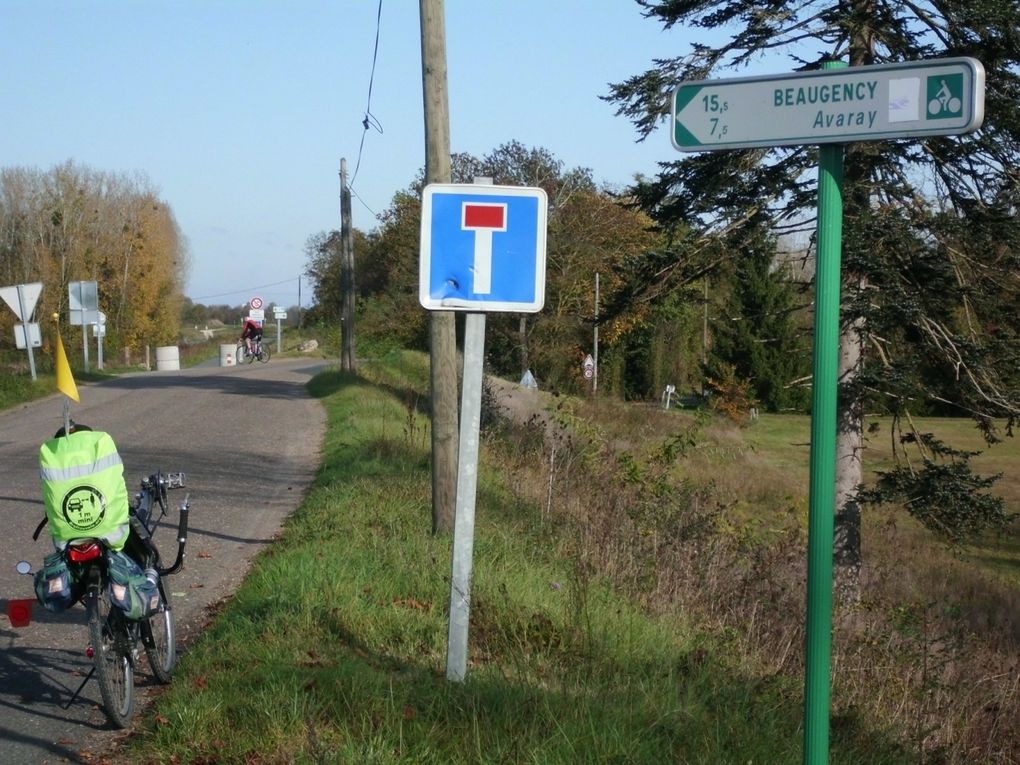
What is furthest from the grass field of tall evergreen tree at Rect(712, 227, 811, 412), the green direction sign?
tall evergreen tree at Rect(712, 227, 811, 412)

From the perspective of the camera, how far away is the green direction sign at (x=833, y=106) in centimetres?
357

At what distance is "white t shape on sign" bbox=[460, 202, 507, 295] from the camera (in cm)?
536

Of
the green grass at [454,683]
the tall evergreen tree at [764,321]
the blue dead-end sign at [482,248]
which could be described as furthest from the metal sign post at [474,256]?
the tall evergreen tree at [764,321]

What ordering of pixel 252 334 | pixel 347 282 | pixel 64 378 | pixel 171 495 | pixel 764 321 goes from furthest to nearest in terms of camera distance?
pixel 252 334, pixel 347 282, pixel 764 321, pixel 171 495, pixel 64 378

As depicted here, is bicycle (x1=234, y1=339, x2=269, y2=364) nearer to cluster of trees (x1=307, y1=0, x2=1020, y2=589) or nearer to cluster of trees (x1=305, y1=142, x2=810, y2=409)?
cluster of trees (x1=305, y1=142, x2=810, y2=409)

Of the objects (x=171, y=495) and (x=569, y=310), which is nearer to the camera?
(x=171, y=495)

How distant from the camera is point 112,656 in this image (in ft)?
18.8

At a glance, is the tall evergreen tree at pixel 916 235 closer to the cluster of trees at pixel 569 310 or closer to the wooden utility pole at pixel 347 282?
the cluster of trees at pixel 569 310

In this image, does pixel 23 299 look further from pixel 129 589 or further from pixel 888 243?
pixel 129 589

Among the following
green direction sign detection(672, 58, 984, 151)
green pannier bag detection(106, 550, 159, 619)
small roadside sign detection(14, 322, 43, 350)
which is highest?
green direction sign detection(672, 58, 984, 151)

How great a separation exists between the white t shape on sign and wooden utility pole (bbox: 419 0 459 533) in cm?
353

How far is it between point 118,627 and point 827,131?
13.6 feet

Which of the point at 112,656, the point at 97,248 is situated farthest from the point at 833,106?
the point at 97,248

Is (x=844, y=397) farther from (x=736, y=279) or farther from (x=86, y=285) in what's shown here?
(x=86, y=285)
